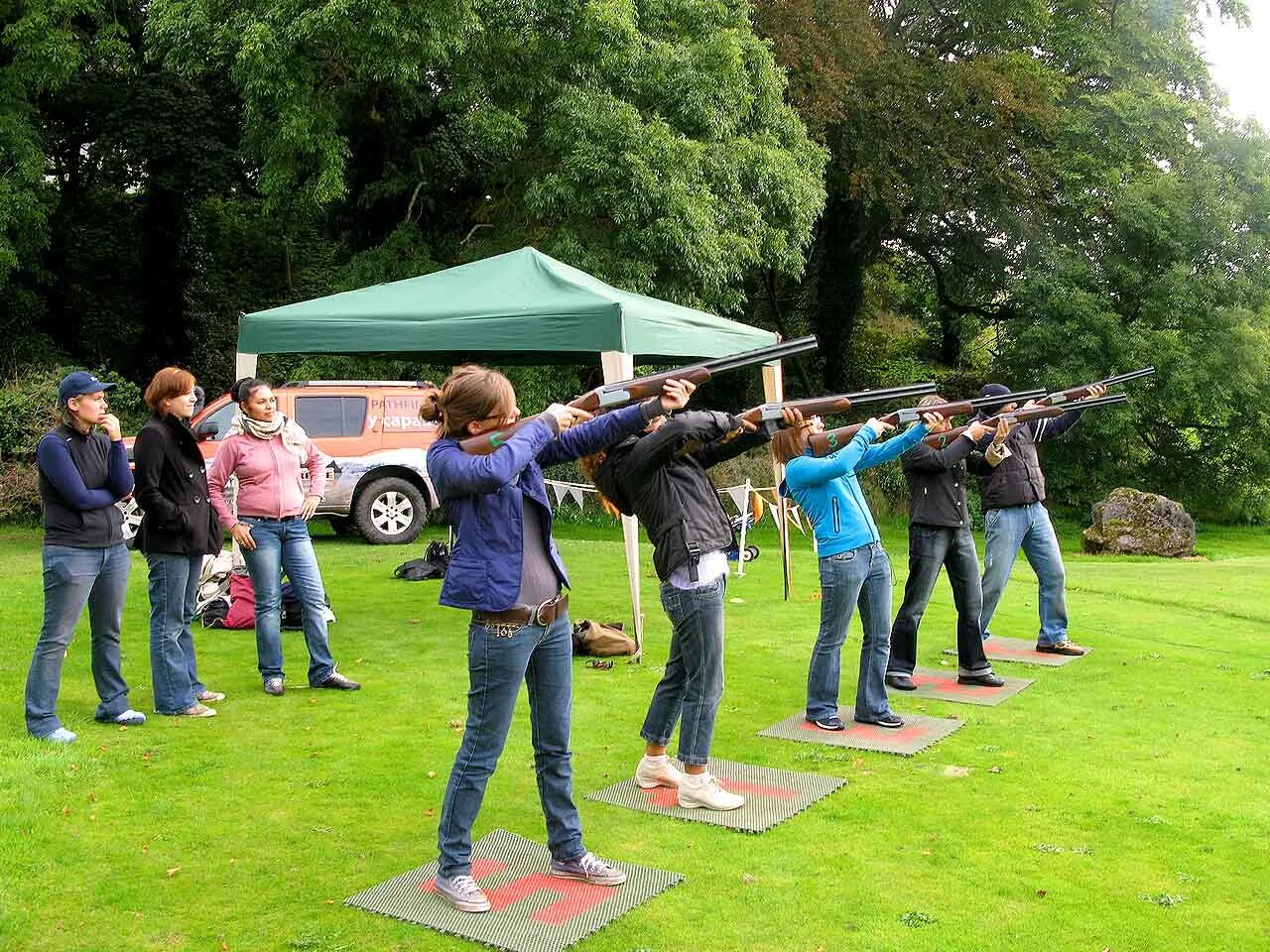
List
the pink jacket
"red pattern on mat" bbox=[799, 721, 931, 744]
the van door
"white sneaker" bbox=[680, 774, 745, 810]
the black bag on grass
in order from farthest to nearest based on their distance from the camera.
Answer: the van door
the black bag on grass
the pink jacket
"red pattern on mat" bbox=[799, 721, 931, 744]
"white sneaker" bbox=[680, 774, 745, 810]

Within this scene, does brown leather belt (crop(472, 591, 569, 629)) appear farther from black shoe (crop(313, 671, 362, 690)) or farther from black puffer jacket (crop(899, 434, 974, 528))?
black puffer jacket (crop(899, 434, 974, 528))

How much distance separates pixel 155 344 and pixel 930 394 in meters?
20.3

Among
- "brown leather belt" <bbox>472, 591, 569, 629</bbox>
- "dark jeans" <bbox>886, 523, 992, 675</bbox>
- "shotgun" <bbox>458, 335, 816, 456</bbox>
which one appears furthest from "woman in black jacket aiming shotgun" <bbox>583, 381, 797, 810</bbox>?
"dark jeans" <bbox>886, 523, 992, 675</bbox>

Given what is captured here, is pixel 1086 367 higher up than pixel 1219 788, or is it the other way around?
pixel 1086 367

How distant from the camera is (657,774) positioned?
5.34m

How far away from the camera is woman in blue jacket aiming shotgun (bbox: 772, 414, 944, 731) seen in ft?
19.7

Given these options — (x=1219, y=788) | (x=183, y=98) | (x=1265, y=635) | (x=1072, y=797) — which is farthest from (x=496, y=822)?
(x=183, y=98)

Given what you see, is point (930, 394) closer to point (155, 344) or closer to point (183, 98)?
point (183, 98)

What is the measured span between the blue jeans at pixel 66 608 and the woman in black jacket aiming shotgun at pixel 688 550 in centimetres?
261

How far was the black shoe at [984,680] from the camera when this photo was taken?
7.42m

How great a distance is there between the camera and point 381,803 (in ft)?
17.0

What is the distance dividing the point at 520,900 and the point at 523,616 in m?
1.02

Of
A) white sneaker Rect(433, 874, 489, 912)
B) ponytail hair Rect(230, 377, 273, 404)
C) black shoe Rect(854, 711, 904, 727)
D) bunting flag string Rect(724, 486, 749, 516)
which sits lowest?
white sneaker Rect(433, 874, 489, 912)

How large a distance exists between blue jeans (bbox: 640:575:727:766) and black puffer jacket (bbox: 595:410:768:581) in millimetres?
142
